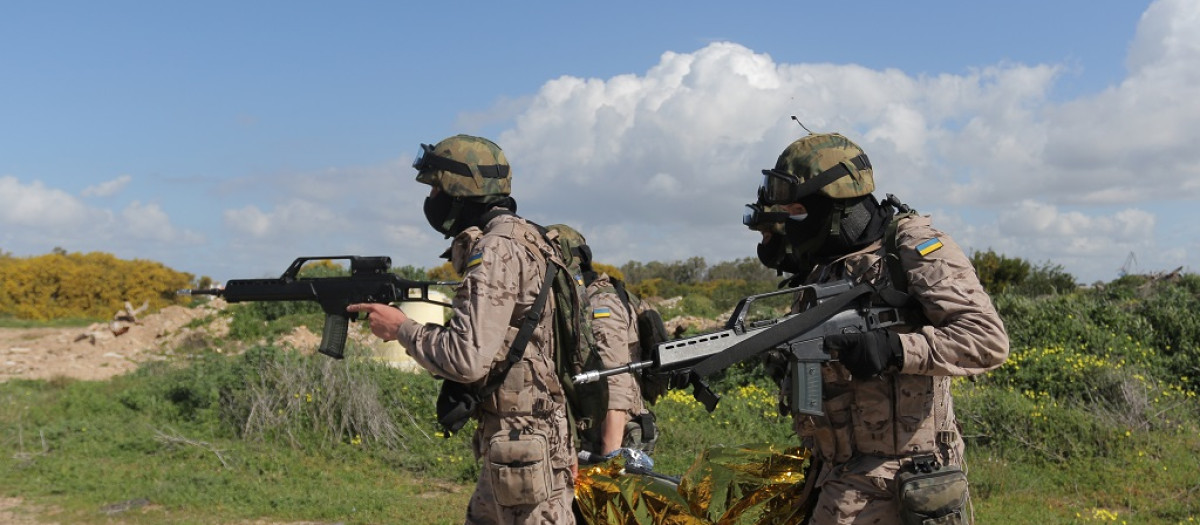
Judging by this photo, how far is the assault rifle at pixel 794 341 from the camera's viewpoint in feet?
9.09

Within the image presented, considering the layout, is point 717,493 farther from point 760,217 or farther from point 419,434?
point 419,434

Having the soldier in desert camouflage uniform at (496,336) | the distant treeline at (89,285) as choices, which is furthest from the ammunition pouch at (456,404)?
the distant treeline at (89,285)

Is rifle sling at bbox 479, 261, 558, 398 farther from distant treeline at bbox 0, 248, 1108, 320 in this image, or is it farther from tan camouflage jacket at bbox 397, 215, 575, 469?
distant treeline at bbox 0, 248, 1108, 320

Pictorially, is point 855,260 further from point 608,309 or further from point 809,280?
point 608,309

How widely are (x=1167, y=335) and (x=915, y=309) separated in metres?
8.65

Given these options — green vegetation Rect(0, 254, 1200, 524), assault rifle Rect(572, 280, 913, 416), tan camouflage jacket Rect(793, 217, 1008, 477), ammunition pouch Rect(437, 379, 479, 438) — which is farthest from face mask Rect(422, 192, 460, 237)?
green vegetation Rect(0, 254, 1200, 524)

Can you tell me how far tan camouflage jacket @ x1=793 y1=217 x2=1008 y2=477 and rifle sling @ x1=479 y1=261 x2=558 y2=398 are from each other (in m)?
0.96

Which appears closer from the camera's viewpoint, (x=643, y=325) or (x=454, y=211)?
(x=454, y=211)

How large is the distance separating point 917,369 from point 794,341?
360 mm

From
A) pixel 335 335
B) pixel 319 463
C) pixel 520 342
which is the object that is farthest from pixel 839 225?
pixel 319 463

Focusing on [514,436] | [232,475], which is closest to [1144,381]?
[514,436]

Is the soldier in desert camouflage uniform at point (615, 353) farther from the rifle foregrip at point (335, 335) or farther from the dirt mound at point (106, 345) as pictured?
the dirt mound at point (106, 345)

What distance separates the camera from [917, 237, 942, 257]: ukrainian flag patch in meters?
2.75

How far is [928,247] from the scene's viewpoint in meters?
2.76
